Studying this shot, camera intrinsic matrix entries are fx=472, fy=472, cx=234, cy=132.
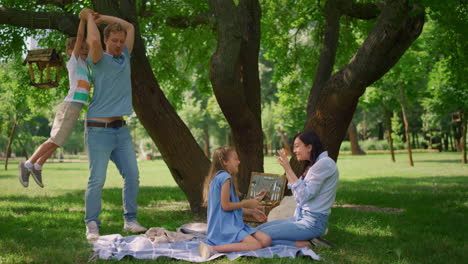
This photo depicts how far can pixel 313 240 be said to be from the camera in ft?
17.8

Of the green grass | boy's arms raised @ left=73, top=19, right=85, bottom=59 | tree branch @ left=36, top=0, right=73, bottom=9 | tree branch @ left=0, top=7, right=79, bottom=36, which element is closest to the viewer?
the green grass

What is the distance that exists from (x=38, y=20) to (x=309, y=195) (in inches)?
197

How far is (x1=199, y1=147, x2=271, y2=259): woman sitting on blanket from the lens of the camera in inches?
194

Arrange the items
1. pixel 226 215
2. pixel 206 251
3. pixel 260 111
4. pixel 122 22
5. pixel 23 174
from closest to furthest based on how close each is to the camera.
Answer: pixel 206 251, pixel 226 215, pixel 23 174, pixel 122 22, pixel 260 111

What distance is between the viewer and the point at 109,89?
558 cm

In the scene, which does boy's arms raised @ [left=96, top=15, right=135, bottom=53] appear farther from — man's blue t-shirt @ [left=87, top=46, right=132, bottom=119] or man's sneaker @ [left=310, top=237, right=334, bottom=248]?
man's sneaker @ [left=310, top=237, right=334, bottom=248]

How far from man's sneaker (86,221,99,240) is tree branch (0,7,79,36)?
130 inches

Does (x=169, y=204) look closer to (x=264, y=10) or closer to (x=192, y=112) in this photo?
(x=264, y=10)

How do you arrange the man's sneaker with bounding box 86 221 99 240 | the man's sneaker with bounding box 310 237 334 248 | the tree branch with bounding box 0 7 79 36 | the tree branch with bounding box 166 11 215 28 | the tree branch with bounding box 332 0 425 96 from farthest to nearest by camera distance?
A: the tree branch with bounding box 166 11 215 28 < the tree branch with bounding box 0 7 79 36 < the tree branch with bounding box 332 0 425 96 < the man's sneaker with bounding box 86 221 99 240 < the man's sneaker with bounding box 310 237 334 248

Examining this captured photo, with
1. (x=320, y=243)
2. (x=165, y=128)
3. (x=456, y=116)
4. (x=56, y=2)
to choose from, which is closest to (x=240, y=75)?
(x=165, y=128)

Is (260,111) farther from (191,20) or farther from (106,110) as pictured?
(106,110)

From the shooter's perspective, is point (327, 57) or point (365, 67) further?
point (327, 57)

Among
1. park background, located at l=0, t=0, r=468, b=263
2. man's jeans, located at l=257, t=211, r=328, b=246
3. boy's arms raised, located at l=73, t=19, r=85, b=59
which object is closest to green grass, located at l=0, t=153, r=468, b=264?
park background, located at l=0, t=0, r=468, b=263

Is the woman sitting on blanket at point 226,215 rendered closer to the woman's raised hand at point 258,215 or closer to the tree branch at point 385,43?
the woman's raised hand at point 258,215
